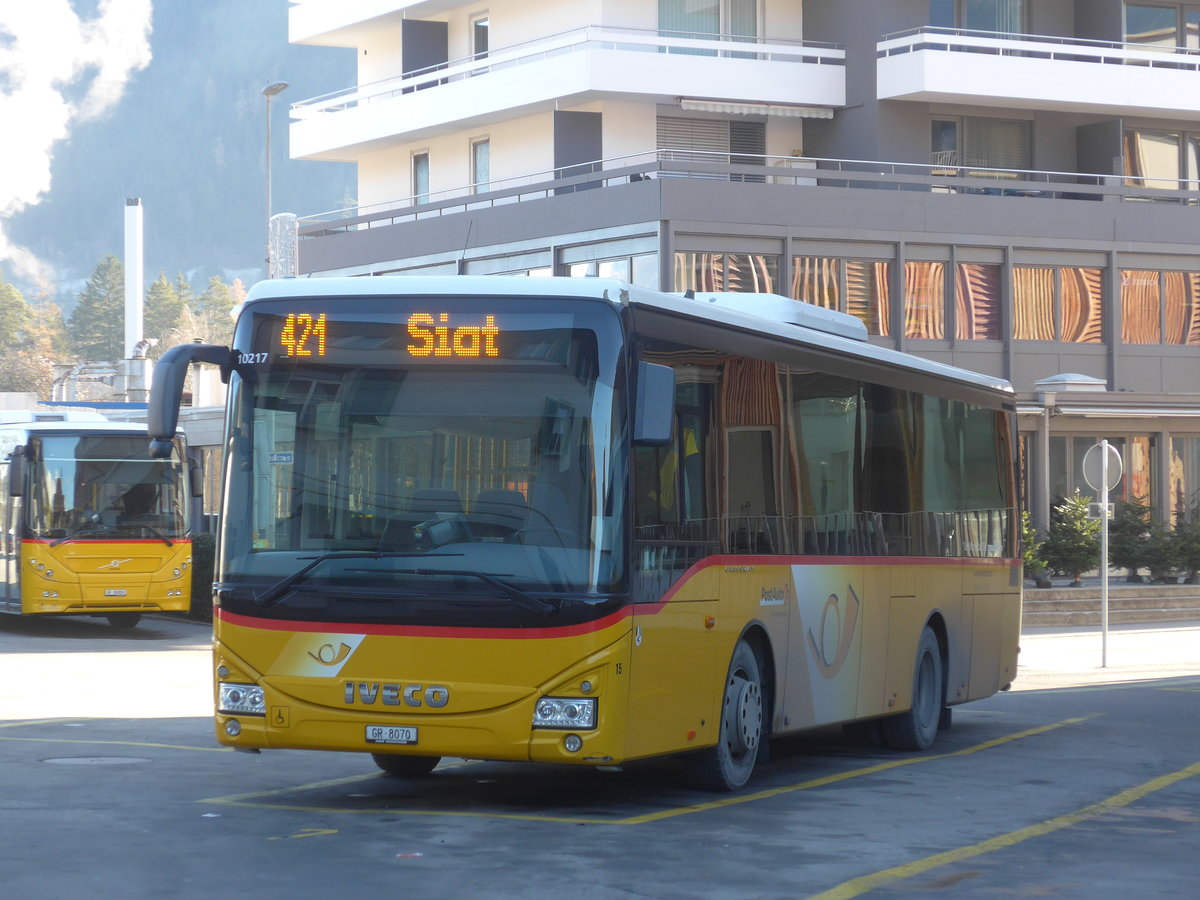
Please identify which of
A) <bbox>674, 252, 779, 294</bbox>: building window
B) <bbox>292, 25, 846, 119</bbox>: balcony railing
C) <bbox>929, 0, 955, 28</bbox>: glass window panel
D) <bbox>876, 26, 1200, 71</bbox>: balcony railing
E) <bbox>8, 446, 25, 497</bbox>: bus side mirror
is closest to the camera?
<bbox>8, 446, 25, 497</bbox>: bus side mirror

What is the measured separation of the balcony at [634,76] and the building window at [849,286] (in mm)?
4508

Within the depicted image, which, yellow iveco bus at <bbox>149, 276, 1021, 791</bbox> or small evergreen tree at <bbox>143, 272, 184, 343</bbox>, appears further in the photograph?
small evergreen tree at <bbox>143, 272, 184, 343</bbox>

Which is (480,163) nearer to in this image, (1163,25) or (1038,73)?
(1038,73)

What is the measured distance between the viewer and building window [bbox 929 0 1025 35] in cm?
4291

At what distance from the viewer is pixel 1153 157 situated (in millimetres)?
45000

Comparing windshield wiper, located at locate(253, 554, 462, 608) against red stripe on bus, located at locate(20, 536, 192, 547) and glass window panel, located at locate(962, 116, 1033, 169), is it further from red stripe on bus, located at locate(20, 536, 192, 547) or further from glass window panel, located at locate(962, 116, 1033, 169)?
glass window panel, located at locate(962, 116, 1033, 169)

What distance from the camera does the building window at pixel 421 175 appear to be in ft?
153

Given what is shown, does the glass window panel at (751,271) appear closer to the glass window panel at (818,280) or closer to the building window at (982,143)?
the glass window panel at (818,280)

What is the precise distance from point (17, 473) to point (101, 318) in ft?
458

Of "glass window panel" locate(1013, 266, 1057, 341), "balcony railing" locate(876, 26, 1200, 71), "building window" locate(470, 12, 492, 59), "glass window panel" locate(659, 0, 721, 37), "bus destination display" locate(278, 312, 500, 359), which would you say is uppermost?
"building window" locate(470, 12, 492, 59)

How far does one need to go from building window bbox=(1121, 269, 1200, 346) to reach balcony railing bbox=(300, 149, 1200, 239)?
1.76 metres

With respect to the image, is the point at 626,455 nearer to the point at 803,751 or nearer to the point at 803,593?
the point at 803,593

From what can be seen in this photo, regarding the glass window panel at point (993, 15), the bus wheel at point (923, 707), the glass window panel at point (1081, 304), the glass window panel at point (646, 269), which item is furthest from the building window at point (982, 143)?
the bus wheel at point (923, 707)

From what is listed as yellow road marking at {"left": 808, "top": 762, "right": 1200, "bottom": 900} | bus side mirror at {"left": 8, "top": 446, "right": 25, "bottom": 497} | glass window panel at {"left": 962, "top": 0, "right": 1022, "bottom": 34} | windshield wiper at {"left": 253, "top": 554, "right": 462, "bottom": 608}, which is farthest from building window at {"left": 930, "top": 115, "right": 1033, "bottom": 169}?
windshield wiper at {"left": 253, "top": 554, "right": 462, "bottom": 608}
